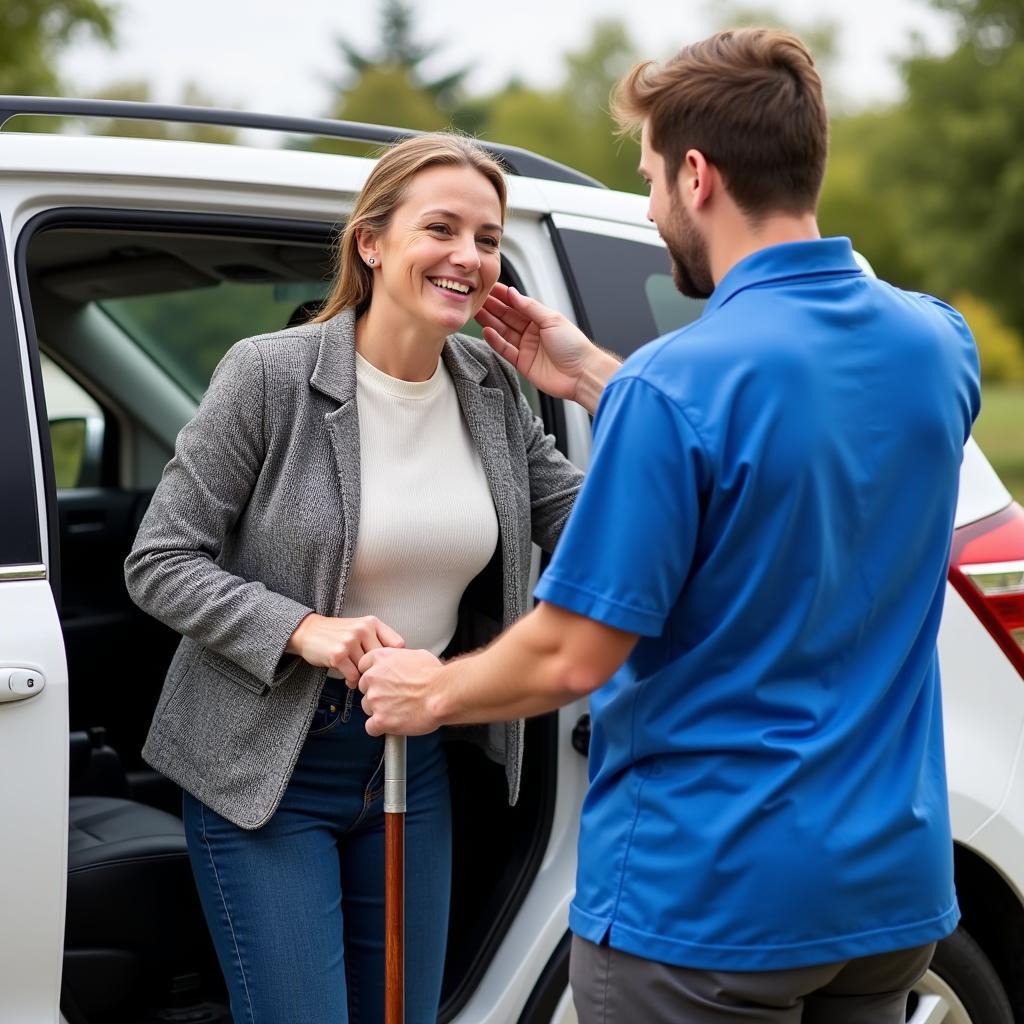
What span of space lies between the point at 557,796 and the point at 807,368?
4.02 feet

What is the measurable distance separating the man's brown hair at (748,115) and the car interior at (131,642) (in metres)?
0.96

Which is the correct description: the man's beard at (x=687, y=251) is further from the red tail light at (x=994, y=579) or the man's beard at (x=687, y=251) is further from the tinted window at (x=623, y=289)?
the red tail light at (x=994, y=579)

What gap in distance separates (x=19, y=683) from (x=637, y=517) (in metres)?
0.99

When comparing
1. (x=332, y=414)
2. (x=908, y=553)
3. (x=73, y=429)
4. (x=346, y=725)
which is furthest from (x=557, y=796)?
(x=73, y=429)

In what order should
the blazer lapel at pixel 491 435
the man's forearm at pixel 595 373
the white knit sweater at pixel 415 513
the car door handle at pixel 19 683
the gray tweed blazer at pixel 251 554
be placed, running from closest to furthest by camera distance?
the car door handle at pixel 19 683
the gray tweed blazer at pixel 251 554
the white knit sweater at pixel 415 513
the blazer lapel at pixel 491 435
the man's forearm at pixel 595 373

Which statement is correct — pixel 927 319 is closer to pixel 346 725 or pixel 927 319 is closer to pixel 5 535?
pixel 346 725

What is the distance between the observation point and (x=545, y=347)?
2646 mm

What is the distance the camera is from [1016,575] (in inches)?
109

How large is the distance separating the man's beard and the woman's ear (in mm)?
682

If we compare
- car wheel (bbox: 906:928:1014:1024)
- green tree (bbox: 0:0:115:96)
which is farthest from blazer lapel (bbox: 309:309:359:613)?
green tree (bbox: 0:0:115:96)

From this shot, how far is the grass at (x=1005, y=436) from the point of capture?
71.6 feet

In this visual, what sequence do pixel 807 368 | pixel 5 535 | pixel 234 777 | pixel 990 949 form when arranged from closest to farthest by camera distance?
1. pixel 807 368
2. pixel 5 535
3. pixel 234 777
4. pixel 990 949

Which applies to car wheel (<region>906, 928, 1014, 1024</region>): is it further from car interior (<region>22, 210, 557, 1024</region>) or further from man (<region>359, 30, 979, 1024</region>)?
man (<region>359, 30, 979, 1024</region>)

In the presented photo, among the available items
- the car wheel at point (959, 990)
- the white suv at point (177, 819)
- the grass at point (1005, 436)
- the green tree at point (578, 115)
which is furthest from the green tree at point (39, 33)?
the green tree at point (578, 115)
